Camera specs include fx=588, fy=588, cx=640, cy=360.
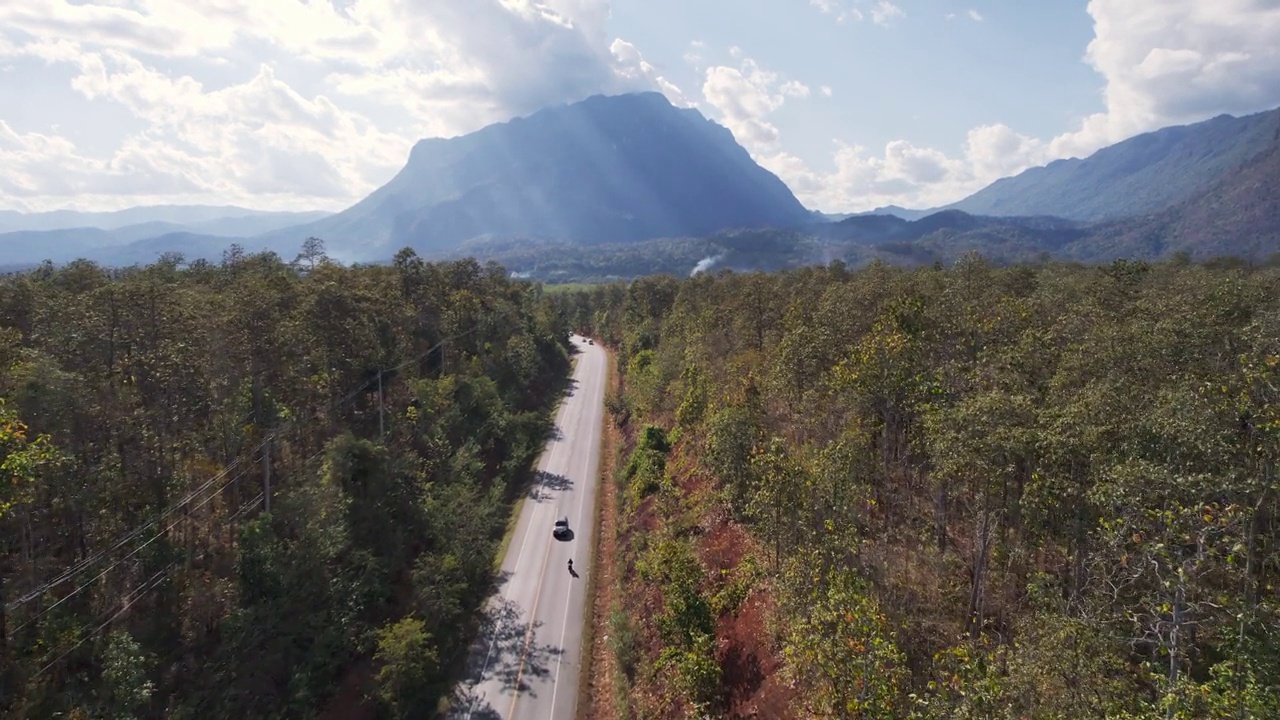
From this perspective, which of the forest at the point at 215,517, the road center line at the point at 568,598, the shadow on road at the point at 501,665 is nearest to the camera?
the forest at the point at 215,517

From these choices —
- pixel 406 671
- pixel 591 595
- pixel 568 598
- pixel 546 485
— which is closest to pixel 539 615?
pixel 568 598

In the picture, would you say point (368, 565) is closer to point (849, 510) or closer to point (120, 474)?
point (120, 474)

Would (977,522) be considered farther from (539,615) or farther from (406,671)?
(539,615)

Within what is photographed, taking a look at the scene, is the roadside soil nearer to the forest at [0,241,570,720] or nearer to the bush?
the forest at [0,241,570,720]

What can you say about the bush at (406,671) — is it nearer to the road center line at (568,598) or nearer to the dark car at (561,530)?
the road center line at (568,598)

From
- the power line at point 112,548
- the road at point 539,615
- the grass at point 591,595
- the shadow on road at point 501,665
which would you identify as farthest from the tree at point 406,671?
the power line at point 112,548
